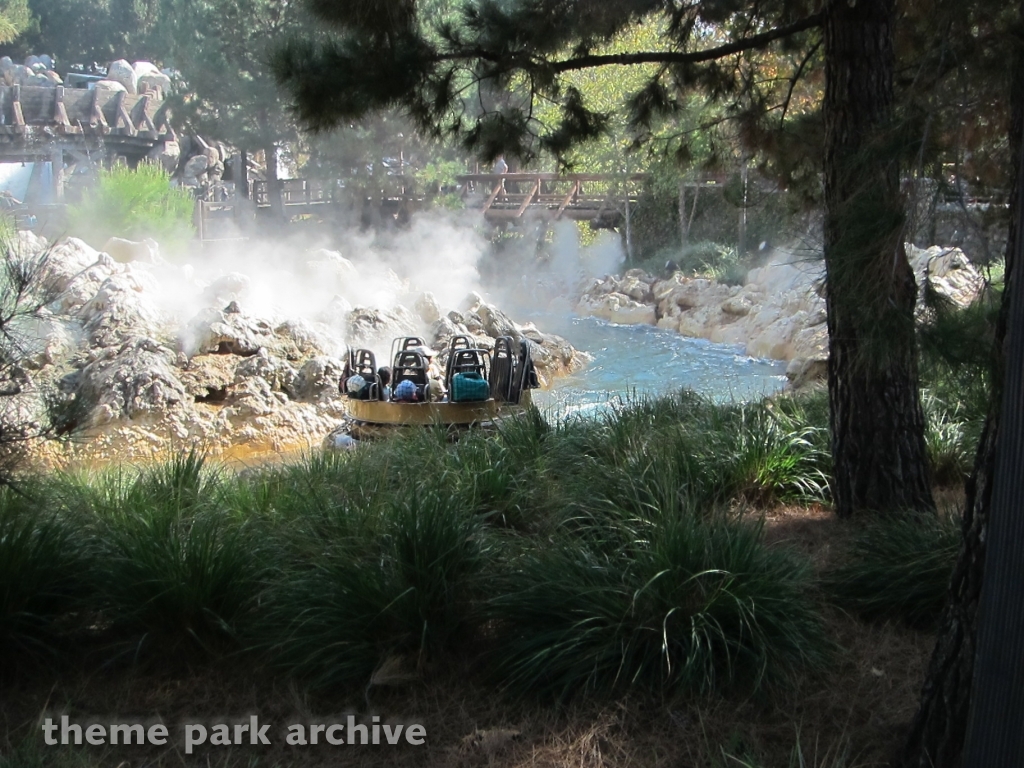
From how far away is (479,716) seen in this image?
3.31 metres

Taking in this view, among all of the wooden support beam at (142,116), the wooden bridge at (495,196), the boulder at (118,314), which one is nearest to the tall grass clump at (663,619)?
the boulder at (118,314)

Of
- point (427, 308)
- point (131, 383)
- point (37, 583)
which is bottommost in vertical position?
point (131, 383)

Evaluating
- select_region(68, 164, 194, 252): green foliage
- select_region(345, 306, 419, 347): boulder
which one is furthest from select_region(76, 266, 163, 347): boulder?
select_region(68, 164, 194, 252): green foliage

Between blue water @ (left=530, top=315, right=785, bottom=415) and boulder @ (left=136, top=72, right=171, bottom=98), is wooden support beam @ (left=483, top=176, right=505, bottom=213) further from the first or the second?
boulder @ (left=136, top=72, right=171, bottom=98)

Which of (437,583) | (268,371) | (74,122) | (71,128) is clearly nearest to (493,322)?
(268,371)

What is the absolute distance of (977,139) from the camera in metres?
3.73

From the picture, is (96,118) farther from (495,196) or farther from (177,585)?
(177,585)

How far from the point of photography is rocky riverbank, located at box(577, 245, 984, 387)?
19.4m

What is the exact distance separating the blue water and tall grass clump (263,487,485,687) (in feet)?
34.3

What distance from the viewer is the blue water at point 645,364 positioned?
16.5 meters

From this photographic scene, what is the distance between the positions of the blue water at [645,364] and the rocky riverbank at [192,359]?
3.12 m

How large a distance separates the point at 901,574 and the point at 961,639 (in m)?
1.40

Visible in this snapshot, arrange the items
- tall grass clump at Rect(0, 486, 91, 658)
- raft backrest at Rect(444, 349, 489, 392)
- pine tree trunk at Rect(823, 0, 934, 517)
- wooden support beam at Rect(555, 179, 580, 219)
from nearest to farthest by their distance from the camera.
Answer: tall grass clump at Rect(0, 486, 91, 658) → pine tree trunk at Rect(823, 0, 934, 517) → raft backrest at Rect(444, 349, 489, 392) → wooden support beam at Rect(555, 179, 580, 219)

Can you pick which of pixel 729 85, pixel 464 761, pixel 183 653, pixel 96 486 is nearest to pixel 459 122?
pixel 729 85
